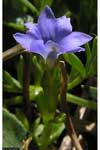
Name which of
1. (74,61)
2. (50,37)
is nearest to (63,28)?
(50,37)

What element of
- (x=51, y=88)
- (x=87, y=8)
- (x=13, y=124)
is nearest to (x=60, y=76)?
(x=51, y=88)

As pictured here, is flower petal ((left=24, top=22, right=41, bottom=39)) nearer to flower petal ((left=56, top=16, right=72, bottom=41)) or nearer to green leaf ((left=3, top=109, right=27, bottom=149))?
flower petal ((left=56, top=16, right=72, bottom=41))

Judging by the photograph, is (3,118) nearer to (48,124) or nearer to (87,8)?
(48,124)

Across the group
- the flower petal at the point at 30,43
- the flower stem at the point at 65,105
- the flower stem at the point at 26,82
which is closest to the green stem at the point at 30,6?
the flower stem at the point at 26,82

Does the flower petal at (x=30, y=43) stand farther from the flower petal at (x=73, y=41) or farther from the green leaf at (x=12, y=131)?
the green leaf at (x=12, y=131)

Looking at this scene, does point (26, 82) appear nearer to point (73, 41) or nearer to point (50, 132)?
point (50, 132)

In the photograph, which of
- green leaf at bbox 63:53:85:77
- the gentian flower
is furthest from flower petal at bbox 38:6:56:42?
green leaf at bbox 63:53:85:77

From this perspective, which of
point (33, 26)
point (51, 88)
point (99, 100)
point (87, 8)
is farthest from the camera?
point (87, 8)
